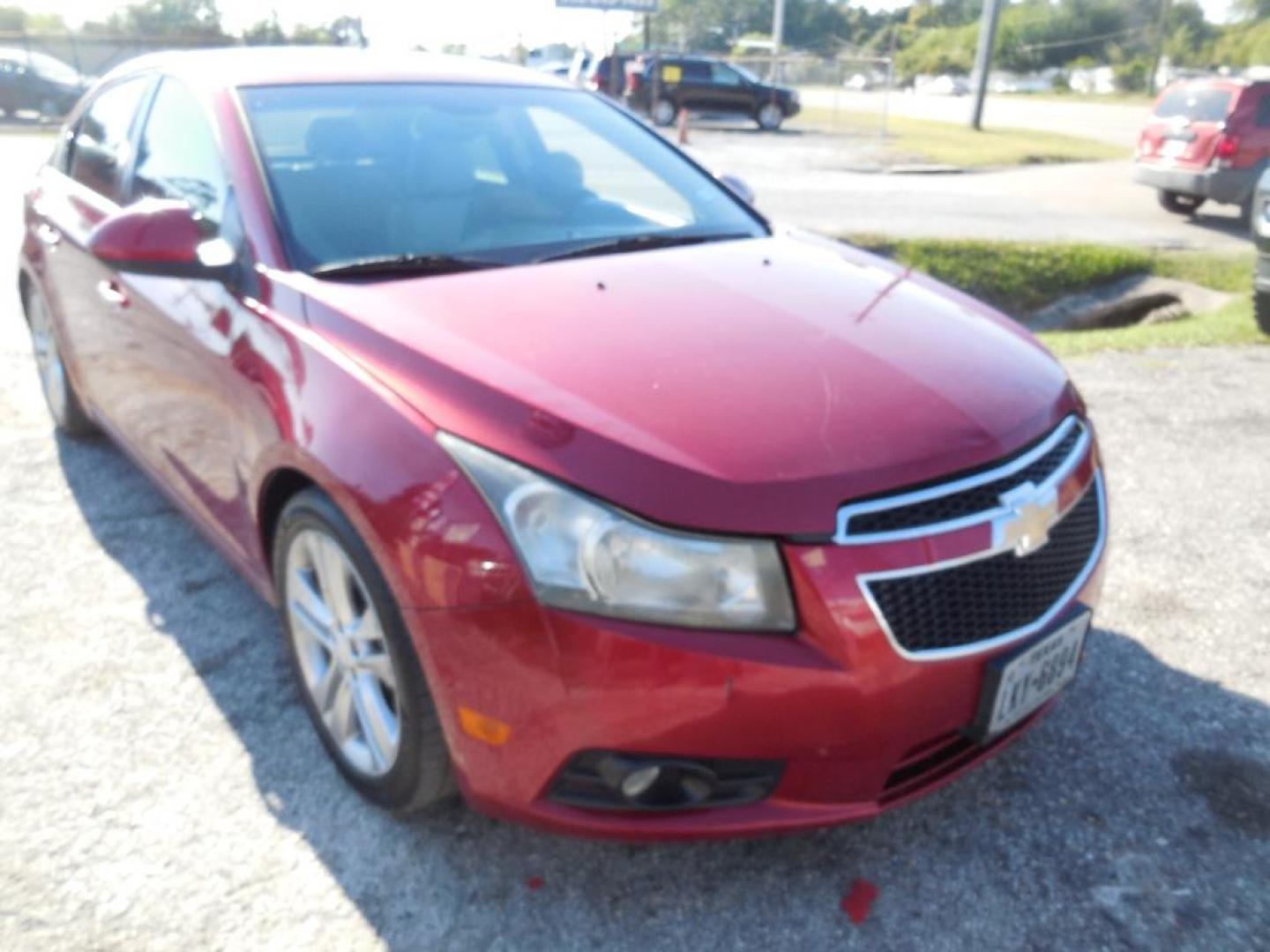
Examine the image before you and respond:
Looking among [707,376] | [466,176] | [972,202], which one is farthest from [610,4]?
[707,376]

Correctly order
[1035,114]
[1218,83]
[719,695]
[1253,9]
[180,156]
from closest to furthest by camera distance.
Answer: [719,695] < [180,156] < [1218,83] < [1035,114] < [1253,9]

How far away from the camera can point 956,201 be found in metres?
14.2

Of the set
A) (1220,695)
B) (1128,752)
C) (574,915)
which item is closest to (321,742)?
(574,915)

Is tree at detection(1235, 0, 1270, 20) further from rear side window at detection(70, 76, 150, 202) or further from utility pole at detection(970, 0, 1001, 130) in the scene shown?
rear side window at detection(70, 76, 150, 202)

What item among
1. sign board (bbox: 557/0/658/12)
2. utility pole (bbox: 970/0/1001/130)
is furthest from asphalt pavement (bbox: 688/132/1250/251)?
utility pole (bbox: 970/0/1001/130)

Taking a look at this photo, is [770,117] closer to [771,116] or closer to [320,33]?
[771,116]

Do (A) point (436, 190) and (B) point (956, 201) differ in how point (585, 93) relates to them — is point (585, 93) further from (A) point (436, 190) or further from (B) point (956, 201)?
(B) point (956, 201)

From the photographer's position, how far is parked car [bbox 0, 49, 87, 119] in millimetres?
23516

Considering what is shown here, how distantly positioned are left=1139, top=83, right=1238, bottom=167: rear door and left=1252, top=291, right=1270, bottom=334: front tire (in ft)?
21.9

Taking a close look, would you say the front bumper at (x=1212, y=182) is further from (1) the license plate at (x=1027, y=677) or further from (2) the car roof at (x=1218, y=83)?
(1) the license plate at (x=1027, y=677)

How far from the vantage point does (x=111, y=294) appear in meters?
3.59

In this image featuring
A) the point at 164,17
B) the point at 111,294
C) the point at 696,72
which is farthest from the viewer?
the point at 164,17

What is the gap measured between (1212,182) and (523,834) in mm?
12753

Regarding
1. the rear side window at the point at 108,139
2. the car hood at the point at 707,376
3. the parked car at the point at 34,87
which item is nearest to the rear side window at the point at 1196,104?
the car hood at the point at 707,376
